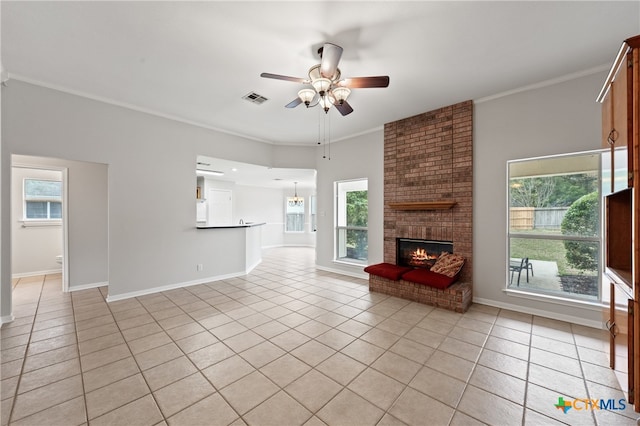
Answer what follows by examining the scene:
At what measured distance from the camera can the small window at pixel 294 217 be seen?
10695mm

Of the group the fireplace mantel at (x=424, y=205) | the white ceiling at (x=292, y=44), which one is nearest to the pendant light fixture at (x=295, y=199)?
the fireplace mantel at (x=424, y=205)

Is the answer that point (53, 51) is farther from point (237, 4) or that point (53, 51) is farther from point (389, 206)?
point (389, 206)

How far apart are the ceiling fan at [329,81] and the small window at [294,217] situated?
7.70m

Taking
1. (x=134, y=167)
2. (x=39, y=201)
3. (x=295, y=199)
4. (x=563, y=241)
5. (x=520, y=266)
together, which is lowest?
(x=520, y=266)

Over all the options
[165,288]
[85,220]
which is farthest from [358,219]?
[85,220]

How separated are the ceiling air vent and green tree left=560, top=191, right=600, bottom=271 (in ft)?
15.0

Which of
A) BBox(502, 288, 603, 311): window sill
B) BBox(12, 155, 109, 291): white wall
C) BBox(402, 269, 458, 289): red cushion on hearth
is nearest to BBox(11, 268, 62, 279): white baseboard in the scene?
BBox(12, 155, 109, 291): white wall

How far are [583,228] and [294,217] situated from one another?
8859mm

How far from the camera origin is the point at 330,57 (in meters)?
2.32

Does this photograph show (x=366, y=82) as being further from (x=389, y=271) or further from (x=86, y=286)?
(x=86, y=286)

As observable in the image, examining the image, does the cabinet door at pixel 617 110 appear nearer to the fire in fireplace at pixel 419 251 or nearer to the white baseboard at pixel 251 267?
the fire in fireplace at pixel 419 251

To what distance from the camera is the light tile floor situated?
5.68 feet

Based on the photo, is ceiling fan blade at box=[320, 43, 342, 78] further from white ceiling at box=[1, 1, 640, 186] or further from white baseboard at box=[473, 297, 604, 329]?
white baseboard at box=[473, 297, 604, 329]

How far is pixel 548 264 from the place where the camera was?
3447 mm
